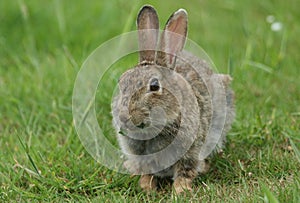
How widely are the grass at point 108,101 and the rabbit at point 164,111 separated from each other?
12 cm

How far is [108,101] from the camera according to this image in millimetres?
5293

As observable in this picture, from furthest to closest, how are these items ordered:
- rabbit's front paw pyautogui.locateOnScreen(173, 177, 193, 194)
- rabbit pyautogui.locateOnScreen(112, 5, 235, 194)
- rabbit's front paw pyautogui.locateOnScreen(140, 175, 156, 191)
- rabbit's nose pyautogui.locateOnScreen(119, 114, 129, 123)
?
rabbit's front paw pyautogui.locateOnScreen(140, 175, 156, 191)
rabbit's front paw pyautogui.locateOnScreen(173, 177, 193, 194)
rabbit pyautogui.locateOnScreen(112, 5, 235, 194)
rabbit's nose pyautogui.locateOnScreen(119, 114, 129, 123)

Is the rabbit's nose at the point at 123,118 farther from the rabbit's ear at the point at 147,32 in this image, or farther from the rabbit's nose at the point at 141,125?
the rabbit's ear at the point at 147,32

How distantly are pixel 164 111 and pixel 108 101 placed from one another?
142cm

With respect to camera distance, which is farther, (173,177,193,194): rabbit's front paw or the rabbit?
(173,177,193,194): rabbit's front paw

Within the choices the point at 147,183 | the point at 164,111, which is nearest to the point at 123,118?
the point at 164,111

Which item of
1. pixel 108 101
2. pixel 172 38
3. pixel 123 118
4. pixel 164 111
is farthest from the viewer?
pixel 108 101

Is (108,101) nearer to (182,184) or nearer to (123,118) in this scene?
(182,184)

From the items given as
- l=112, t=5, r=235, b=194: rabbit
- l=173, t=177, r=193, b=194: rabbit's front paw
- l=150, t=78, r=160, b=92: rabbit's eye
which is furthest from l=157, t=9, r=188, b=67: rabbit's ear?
l=173, t=177, r=193, b=194: rabbit's front paw

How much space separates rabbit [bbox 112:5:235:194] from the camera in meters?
3.89

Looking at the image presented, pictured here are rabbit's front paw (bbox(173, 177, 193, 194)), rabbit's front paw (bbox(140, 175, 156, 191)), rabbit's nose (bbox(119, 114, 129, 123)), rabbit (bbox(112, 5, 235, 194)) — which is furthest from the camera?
rabbit's front paw (bbox(140, 175, 156, 191))

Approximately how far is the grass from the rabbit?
0.40 ft

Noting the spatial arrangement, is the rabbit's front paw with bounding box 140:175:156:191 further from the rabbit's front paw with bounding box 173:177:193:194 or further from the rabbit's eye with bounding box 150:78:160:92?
the rabbit's eye with bounding box 150:78:160:92

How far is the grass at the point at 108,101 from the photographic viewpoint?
4184 millimetres
